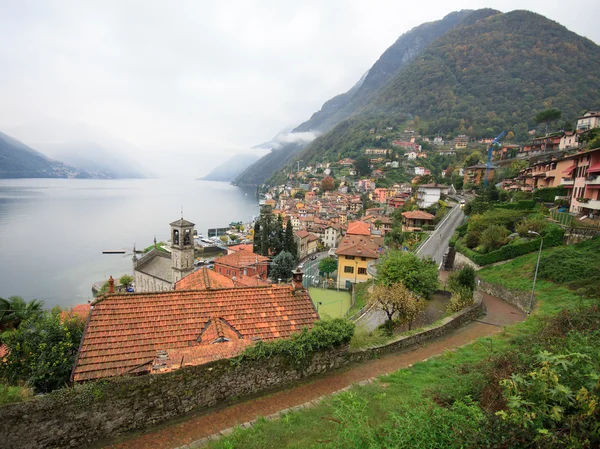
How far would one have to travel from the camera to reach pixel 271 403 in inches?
285

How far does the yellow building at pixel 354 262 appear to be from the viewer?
→ 35.7 meters

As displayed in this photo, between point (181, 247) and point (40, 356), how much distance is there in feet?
62.3

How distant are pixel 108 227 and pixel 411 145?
120970 millimetres

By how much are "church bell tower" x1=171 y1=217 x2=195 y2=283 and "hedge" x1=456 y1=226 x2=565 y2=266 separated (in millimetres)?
24107

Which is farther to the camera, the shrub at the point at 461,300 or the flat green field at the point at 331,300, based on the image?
the flat green field at the point at 331,300

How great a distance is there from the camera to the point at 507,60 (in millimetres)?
159000

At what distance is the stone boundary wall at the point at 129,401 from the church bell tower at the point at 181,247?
68.7ft

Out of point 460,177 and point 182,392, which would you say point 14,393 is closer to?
point 182,392

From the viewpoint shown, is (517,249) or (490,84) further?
(490,84)

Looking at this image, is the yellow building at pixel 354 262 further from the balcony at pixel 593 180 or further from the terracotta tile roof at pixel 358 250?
the balcony at pixel 593 180

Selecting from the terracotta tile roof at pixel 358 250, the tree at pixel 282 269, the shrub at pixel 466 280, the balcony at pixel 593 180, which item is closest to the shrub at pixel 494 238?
the balcony at pixel 593 180

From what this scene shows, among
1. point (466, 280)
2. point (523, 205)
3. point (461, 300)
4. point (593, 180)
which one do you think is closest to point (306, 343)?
point (461, 300)

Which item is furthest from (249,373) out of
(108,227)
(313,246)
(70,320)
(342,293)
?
(108,227)

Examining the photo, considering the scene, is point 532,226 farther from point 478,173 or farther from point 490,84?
point 490,84
